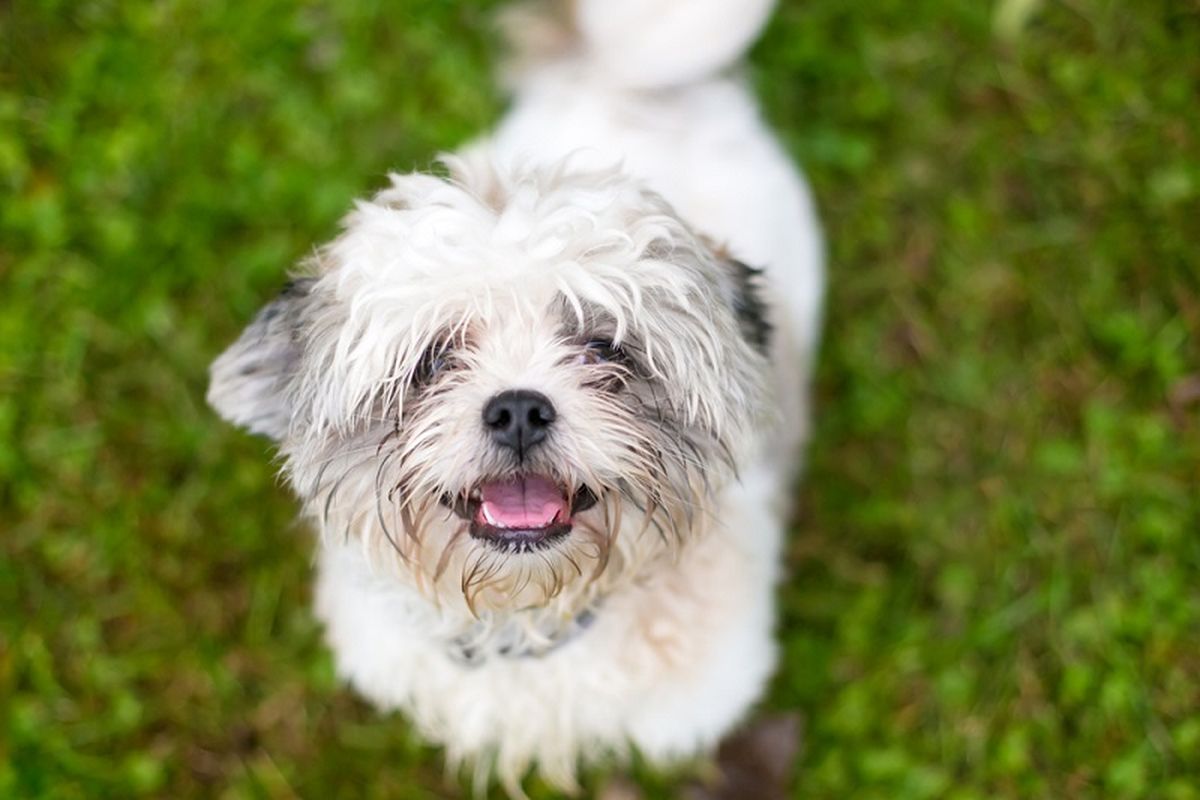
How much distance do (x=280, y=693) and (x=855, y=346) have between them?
7.22 ft

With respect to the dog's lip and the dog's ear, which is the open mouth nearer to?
the dog's lip

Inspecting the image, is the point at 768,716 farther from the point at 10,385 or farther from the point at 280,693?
the point at 10,385

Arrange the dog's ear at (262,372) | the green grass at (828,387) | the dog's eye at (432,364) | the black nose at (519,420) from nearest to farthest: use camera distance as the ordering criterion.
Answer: the black nose at (519,420)
the dog's eye at (432,364)
the dog's ear at (262,372)
the green grass at (828,387)

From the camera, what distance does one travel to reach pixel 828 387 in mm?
3750

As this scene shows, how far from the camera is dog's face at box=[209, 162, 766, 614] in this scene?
1984mm

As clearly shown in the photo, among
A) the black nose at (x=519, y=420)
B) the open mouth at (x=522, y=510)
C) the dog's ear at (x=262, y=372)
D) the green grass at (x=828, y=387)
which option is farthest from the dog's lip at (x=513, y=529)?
the green grass at (x=828, y=387)

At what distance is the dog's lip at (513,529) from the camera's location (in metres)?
2.10

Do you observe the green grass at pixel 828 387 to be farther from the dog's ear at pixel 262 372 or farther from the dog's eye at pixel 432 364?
the dog's eye at pixel 432 364

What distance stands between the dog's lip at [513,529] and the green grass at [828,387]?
4.45ft

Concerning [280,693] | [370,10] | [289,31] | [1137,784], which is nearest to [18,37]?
[289,31]

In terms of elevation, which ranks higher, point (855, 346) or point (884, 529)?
point (855, 346)

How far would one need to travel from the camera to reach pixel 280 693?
11.4 feet

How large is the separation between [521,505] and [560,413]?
25 centimetres

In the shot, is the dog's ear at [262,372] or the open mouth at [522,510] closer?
the open mouth at [522,510]
